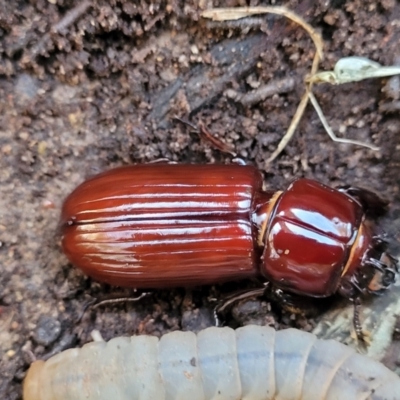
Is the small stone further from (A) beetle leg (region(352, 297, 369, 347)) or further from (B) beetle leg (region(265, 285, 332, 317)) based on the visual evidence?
(A) beetle leg (region(352, 297, 369, 347))

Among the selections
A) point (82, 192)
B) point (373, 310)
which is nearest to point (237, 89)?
point (82, 192)

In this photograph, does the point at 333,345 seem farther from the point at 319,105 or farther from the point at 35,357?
the point at 35,357

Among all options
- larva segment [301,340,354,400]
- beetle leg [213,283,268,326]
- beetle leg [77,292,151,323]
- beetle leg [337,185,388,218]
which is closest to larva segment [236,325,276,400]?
larva segment [301,340,354,400]

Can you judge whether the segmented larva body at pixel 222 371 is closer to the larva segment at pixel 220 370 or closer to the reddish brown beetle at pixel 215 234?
the larva segment at pixel 220 370

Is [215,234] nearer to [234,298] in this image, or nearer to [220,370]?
[234,298]

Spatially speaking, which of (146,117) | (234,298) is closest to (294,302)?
(234,298)

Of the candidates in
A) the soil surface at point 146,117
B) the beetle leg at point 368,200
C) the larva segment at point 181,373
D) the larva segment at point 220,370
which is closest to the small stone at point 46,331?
the soil surface at point 146,117
